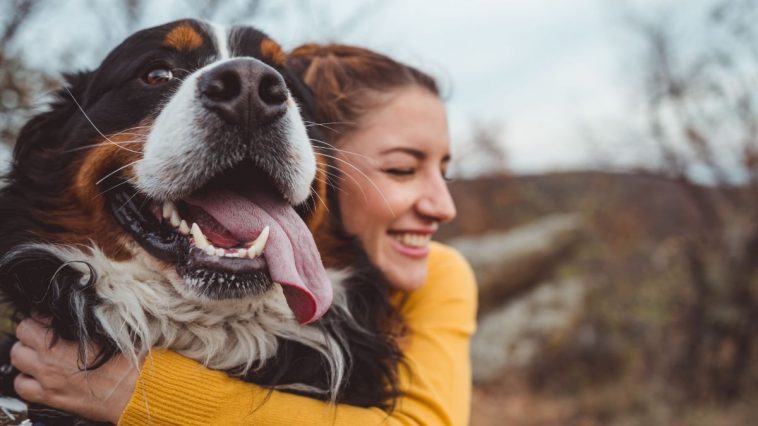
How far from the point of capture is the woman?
180cm

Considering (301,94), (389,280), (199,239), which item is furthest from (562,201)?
(199,239)

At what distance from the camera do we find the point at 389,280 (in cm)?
257

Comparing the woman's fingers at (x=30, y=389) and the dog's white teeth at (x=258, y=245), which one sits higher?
the dog's white teeth at (x=258, y=245)

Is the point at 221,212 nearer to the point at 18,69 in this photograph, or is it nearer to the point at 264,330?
the point at 264,330

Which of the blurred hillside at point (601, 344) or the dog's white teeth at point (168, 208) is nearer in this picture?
the dog's white teeth at point (168, 208)

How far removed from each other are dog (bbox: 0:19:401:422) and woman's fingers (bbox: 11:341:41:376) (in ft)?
0.36

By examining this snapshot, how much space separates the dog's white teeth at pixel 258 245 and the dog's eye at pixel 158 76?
64 cm

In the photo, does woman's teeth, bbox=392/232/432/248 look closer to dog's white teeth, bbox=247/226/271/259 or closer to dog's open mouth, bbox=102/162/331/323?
dog's open mouth, bbox=102/162/331/323

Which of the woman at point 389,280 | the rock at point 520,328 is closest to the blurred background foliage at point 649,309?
the rock at point 520,328

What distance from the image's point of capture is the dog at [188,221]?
1740 mm

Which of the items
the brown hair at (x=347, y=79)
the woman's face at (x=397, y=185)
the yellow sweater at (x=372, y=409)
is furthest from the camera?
the brown hair at (x=347, y=79)

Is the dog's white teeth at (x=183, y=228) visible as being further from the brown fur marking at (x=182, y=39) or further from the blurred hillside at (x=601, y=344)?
the blurred hillside at (x=601, y=344)

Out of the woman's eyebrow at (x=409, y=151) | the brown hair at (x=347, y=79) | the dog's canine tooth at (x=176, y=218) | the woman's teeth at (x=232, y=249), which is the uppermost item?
the brown hair at (x=347, y=79)

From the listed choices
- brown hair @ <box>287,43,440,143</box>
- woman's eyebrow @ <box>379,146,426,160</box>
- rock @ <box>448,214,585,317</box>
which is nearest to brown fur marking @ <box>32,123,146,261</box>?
brown hair @ <box>287,43,440,143</box>
